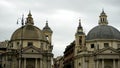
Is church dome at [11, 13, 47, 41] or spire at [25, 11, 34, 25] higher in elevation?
spire at [25, 11, 34, 25]

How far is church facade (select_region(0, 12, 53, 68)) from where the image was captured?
120 meters

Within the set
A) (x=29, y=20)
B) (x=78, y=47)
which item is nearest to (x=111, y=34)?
(x=78, y=47)

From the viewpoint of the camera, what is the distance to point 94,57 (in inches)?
4934

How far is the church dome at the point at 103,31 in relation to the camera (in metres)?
130

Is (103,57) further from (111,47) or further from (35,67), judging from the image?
(35,67)

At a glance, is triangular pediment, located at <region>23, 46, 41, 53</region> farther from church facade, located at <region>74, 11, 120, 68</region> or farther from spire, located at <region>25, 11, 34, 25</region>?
church facade, located at <region>74, 11, 120, 68</region>

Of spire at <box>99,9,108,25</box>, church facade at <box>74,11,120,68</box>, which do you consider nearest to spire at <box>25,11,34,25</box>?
church facade at <box>74,11,120,68</box>

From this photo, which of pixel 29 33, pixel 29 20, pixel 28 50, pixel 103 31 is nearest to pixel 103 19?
pixel 103 31

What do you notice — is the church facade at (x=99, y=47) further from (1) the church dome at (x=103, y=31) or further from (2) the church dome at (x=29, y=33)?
(2) the church dome at (x=29, y=33)

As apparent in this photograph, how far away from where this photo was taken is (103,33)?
13050 cm

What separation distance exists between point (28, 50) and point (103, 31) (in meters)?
29.6

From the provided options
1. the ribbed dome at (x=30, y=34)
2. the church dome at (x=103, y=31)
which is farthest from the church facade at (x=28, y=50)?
the church dome at (x=103, y=31)

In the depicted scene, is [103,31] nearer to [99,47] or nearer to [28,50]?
[99,47]

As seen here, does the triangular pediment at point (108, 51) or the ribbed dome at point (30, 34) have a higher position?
the ribbed dome at point (30, 34)
